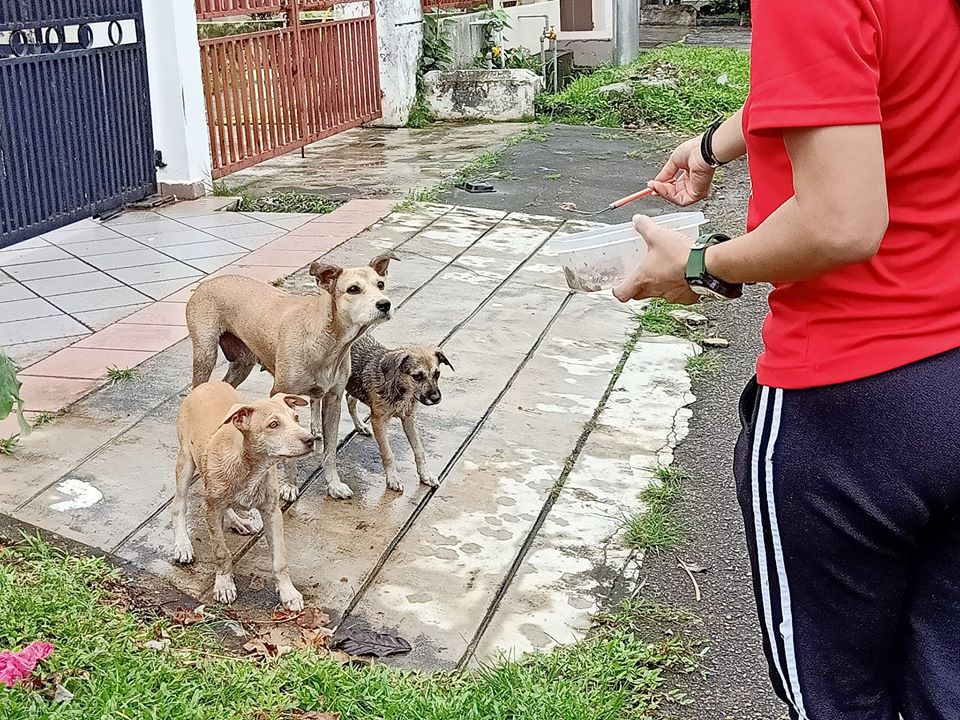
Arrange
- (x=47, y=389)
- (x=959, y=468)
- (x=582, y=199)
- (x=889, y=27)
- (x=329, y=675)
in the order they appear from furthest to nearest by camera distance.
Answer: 1. (x=582, y=199)
2. (x=47, y=389)
3. (x=329, y=675)
4. (x=959, y=468)
5. (x=889, y=27)

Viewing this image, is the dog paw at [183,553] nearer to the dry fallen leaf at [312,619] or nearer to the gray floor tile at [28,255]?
the dry fallen leaf at [312,619]

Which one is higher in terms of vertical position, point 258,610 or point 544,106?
point 544,106

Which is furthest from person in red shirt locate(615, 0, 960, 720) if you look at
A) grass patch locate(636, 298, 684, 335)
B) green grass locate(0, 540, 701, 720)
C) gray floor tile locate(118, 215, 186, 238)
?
gray floor tile locate(118, 215, 186, 238)

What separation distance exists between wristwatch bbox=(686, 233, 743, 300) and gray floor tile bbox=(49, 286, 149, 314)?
5.09 m

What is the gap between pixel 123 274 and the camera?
6.97 m

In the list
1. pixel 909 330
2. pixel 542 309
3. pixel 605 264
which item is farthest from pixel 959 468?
pixel 542 309

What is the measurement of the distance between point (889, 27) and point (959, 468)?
2.03ft

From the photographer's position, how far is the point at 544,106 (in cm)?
1350

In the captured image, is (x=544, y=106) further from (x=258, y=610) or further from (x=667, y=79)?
(x=258, y=610)

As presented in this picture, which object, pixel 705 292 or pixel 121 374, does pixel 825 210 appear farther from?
pixel 121 374

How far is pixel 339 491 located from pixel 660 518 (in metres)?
1.19

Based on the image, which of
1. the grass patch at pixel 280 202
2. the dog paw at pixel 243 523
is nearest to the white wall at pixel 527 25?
the grass patch at pixel 280 202

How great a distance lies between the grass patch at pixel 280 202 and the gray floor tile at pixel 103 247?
116cm

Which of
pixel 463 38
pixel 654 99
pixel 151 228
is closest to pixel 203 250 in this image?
pixel 151 228
